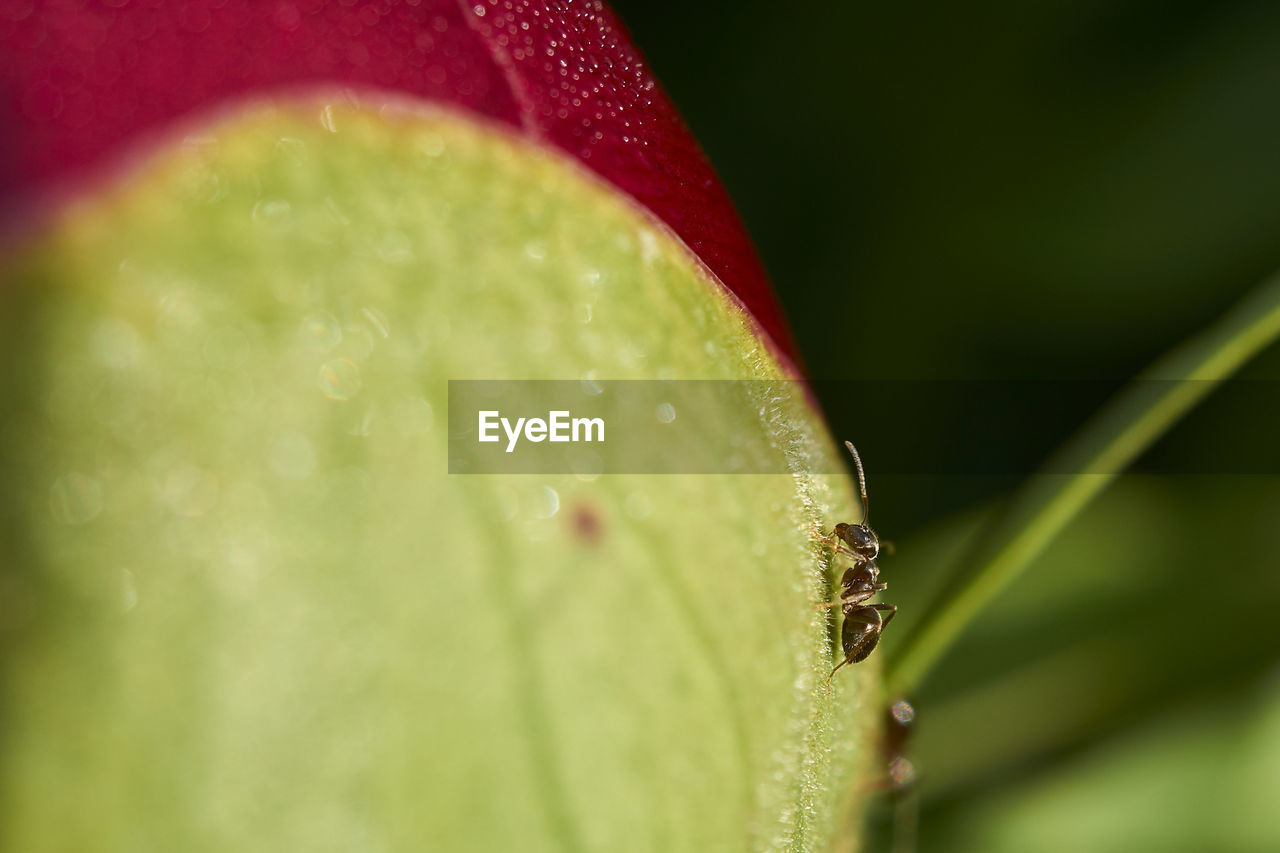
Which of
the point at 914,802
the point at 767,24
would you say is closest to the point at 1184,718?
the point at 914,802

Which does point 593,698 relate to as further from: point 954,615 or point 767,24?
point 767,24

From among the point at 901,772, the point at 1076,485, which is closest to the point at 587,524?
the point at 1076,485

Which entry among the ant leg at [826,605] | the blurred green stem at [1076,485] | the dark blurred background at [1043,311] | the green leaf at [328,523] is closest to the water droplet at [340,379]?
the green leaf at [328,523]

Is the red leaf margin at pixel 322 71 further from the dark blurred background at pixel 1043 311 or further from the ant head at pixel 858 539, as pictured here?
the dark blurred background at pixel 1043 311

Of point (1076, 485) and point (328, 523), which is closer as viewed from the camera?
point (328, 523)

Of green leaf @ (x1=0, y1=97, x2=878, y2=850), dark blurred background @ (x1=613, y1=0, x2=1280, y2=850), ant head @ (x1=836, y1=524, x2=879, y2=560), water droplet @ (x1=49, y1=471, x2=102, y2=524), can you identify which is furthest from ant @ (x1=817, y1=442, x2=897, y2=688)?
dark blurred background @ (x1=613, y1=0, x2=1280, y2=850)

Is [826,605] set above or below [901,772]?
above

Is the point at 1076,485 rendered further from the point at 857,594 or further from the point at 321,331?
the point at 321,331

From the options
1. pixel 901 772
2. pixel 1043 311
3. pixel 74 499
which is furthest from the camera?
pixel 1043 311

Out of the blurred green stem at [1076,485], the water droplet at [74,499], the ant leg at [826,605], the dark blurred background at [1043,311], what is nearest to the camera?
the water droplet at [74,499]
